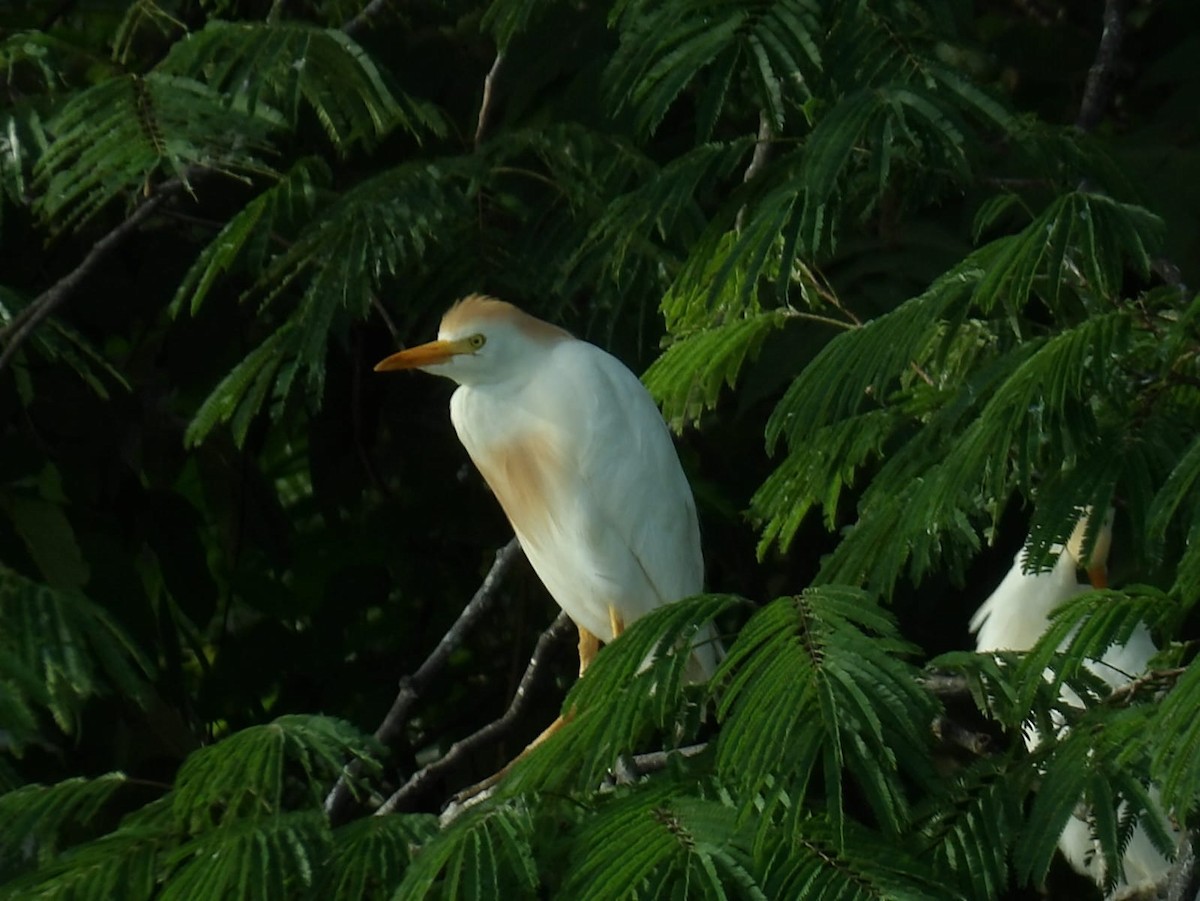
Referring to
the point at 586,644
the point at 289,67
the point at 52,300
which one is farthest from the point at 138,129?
the point at 586,644

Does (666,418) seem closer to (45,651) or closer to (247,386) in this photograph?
(247,386)

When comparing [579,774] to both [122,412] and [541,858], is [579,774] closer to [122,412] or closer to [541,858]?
[541,858]

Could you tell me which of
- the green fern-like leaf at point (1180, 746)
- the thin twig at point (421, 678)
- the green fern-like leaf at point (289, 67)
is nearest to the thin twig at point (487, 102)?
the green fern-like leaf at point (289, 67)

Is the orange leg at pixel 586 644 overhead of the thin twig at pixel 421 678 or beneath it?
beneath

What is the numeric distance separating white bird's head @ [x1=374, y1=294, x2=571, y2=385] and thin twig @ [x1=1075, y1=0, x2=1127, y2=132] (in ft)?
3.33

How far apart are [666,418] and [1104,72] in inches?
37.9

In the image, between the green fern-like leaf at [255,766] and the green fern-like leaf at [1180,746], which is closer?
the green fern-like leaf at [1180,746]

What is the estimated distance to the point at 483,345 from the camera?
10.5 ft

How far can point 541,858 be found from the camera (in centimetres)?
179

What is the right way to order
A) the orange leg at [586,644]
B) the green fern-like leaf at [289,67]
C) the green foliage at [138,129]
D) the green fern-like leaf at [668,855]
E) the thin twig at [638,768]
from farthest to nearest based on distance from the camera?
1. the orange leg at [586,644]
2. the green fern-like leaf at [289,67]
3. the thin twig at [638,768]
4. the green foliage at [138,129]
5. the green fern-like leaf at [668,855]

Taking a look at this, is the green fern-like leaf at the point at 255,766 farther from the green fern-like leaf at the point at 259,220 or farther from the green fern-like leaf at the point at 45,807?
the green fern-like leaf at the point at 259,220

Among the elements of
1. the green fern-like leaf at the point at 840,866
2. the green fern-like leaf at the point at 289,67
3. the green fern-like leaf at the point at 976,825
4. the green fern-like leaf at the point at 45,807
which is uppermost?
the green fern-like leaf at the point at 289,67

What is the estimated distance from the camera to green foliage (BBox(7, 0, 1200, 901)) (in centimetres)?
174

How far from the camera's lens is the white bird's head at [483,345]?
3.16 meters
